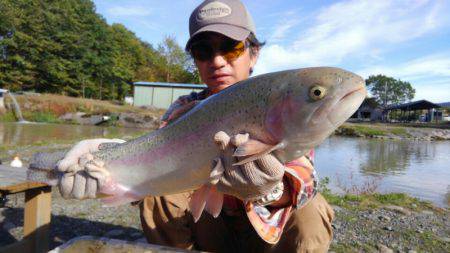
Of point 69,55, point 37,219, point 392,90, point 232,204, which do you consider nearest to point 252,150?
point 232,204

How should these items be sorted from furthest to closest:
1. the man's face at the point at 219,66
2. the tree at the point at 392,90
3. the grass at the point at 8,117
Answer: the tree at the point at 392,90
the grass at the point at 8,117
the man's face at the point at 219,66

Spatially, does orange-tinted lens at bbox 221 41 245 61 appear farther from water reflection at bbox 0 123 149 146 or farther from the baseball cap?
water reflection at bbox 0 123 149 146

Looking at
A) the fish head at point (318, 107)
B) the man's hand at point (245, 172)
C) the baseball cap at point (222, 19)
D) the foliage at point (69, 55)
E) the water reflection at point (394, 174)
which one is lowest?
the water reflection at point (394, 174)

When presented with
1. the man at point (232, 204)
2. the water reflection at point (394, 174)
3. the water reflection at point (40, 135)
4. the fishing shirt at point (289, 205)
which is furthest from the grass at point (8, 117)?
the fishing shirt at point (289, 205)

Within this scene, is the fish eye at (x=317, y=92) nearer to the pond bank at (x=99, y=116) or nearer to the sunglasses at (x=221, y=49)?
the sunglasses at (x=221, y=49)

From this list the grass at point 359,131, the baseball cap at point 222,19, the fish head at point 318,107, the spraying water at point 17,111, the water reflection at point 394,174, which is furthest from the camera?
the grass at point 359,131

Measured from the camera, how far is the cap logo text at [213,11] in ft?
11.3

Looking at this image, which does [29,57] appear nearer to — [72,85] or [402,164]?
[72,85]

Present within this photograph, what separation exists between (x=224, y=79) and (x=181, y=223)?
5.10 ft

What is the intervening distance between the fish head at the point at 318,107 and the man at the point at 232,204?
0.61 m

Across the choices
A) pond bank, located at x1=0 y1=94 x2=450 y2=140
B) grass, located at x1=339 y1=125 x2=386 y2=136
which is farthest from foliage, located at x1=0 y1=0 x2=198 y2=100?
grass, located at x1=339 y1=125 x2=386 y2=136

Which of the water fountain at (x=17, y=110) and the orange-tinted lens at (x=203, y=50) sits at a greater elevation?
the orange-tinted lens at (x=203, y=50)

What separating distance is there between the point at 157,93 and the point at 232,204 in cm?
4093

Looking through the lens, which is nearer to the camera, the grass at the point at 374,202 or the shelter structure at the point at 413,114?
the grass at the point at 374,202
